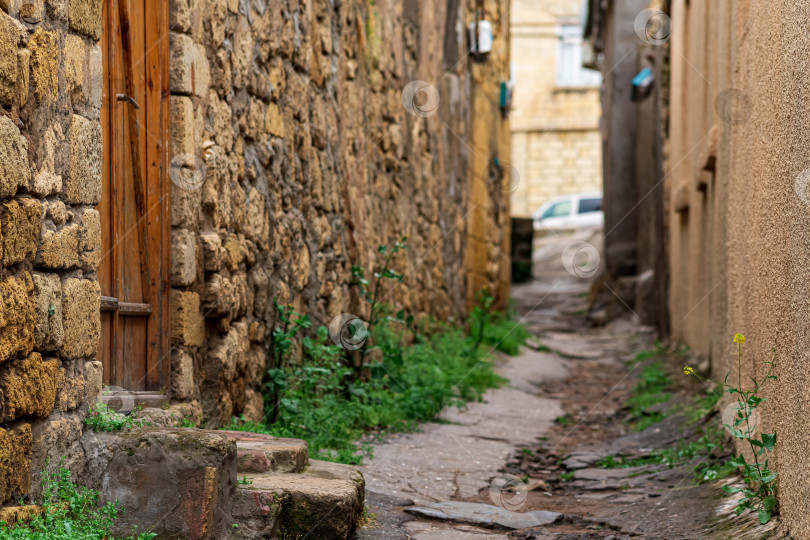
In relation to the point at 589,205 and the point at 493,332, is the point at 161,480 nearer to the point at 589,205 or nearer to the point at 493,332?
the point at 493,332

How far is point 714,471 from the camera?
409cm

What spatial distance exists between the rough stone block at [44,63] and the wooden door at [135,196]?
22.1 inches

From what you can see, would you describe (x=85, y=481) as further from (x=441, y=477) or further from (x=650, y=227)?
(x=650, y=227)

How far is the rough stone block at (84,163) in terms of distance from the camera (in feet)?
8.56

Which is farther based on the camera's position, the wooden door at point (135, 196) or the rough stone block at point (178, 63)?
the rough stone block at point (178, 63)

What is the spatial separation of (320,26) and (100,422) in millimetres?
3206

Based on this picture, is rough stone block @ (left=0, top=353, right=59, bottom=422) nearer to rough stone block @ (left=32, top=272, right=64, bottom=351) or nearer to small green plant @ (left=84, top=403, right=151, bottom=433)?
rough stone block @ (left=32, top=272, right=64, bottom=351)

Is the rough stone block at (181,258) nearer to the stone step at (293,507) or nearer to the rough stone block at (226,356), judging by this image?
the rough stone block at (226,356)

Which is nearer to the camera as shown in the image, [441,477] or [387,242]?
[441,477]

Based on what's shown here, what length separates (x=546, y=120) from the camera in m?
23.5

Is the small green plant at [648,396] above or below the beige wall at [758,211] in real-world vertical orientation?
below

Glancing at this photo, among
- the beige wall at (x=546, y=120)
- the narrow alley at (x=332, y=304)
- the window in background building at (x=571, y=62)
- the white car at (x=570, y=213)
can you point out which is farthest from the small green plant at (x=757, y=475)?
the window in background building at (x=571, y=62)

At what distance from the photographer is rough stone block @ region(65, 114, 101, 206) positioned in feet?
8.56

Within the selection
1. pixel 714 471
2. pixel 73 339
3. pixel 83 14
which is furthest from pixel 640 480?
pixel 83 14
